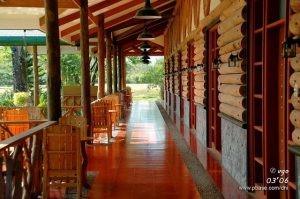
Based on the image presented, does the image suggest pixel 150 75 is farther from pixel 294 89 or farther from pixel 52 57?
pixel 294 89

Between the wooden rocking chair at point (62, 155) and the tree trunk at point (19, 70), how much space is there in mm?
12385

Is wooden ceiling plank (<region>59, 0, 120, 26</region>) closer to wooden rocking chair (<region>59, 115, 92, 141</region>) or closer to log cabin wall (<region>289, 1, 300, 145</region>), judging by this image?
wooden rocking chair (<region>59, 115, 92, 141</region>)

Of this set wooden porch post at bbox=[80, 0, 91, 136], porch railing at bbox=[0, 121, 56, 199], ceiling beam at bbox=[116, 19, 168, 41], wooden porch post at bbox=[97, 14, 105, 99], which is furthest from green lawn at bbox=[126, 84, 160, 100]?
porch railing at bbox=[0, 121, 56, 199]

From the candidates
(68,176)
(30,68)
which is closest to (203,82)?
(68,176)

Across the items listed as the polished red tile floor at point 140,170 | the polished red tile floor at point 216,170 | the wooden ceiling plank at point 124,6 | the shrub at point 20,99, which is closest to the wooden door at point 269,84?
the polished red tile floor at point 216,170

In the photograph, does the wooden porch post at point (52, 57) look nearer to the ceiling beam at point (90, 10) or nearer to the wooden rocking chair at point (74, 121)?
the wooden rocking chair at point (74, 121)

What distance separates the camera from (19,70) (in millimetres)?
16516

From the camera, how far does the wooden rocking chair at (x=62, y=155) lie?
4.63 m

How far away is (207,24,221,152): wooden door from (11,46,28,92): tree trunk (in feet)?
34.2

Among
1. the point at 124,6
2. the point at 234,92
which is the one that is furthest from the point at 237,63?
the point at 124,6

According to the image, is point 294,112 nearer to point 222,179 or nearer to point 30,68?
point 222,179

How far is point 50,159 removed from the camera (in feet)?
15.4

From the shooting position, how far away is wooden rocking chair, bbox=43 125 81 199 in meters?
4.63

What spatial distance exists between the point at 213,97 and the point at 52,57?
3.36 meters
